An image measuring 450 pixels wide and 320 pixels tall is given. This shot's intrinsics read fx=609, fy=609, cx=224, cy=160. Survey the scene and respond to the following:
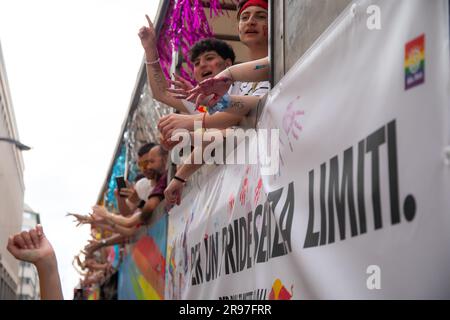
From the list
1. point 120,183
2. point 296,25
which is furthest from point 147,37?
point 120,183

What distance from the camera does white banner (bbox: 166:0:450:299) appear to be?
4.62ft

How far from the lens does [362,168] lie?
5.66 ft

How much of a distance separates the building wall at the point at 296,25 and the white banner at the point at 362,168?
8.6 inches

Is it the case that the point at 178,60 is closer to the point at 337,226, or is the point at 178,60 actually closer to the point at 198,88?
the point at 198,88

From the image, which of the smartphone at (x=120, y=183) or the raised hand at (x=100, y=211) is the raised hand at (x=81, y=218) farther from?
the smartphone at (x=120, y=183)

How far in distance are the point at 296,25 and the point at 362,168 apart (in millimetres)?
1329

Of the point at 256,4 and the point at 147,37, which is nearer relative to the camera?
the point at 256,4

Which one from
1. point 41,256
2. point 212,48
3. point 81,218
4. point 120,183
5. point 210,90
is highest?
point 212,48

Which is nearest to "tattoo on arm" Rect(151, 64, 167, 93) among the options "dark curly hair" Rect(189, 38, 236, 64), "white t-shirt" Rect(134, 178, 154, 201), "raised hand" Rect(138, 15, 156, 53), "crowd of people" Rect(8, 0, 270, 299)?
"crowd of people" Rect(8, 0, 270, 299)

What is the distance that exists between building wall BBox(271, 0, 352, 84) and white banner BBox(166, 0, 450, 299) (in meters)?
0.22

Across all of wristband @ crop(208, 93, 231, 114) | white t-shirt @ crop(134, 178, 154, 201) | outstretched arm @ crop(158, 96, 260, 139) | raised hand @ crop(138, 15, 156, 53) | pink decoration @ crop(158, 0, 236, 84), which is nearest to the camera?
wristband @ crop(208, 93, 231, 114)

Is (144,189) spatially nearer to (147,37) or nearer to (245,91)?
(147,37)

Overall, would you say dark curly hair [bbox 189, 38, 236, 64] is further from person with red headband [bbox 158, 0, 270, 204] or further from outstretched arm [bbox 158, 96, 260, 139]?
outstretched arm [bbox 158, 96, 260, 139]

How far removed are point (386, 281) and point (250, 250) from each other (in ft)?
4.62
